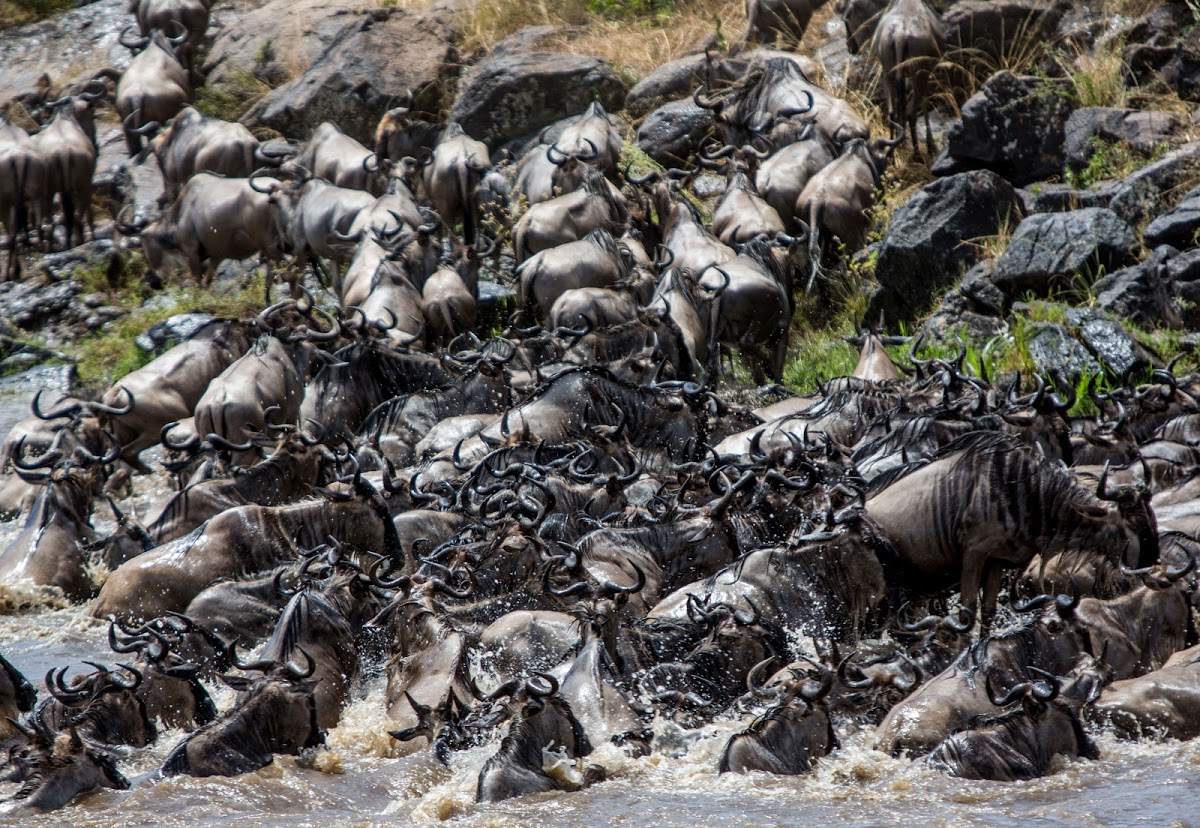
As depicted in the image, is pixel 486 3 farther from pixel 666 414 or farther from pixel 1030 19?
pixel 666 414

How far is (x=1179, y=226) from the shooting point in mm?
12289

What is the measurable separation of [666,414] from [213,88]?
1337 centimetres

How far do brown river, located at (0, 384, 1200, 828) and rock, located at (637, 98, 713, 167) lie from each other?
40.0 ft

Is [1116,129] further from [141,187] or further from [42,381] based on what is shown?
[141,187]

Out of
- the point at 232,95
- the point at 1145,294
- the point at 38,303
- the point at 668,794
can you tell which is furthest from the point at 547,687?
the point at 232,95

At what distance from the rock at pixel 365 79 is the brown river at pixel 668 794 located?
14227 millimetres

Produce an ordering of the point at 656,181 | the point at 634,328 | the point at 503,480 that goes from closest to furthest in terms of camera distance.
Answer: the point at 503,480 < the point at 634,328 < the point at 656,181

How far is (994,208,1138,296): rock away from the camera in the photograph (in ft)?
41.0

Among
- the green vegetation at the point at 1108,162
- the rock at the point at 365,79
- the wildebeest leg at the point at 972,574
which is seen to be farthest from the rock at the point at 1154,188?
the rock at the point at 365,79

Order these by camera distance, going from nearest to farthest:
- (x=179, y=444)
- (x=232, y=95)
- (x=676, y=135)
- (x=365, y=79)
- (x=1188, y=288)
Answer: (x=179, y=444), (x=1188, y=288), (x=676, y=135), (x=365, y=79), (x=232, y=95)

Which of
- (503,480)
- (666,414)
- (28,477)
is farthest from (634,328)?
(28,477)

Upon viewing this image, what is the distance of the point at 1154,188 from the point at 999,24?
4.47 m

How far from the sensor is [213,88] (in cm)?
2172

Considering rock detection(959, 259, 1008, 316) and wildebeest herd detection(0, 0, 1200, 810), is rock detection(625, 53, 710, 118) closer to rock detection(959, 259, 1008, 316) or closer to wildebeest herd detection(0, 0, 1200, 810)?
wildebeest herd detection(0, 0, 1200, 810)
